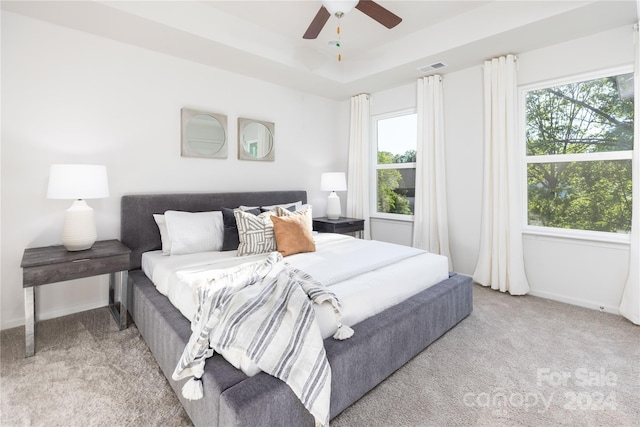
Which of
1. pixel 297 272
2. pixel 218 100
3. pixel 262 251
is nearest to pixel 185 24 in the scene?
pixel 218 100

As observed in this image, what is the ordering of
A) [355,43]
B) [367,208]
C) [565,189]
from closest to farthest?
[565,189] → [355,43] → [367,208]

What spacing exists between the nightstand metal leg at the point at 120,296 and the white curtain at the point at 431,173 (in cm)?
316

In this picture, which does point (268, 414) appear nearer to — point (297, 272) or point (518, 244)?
point (297, 272)

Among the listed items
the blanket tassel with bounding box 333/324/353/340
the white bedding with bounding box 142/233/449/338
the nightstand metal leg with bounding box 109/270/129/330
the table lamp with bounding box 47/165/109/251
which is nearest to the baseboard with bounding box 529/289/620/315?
the white bedding with bounding box 142/233/449/338

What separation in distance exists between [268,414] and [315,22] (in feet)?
8.52

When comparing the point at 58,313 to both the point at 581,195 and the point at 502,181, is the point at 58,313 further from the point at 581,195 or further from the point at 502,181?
the point at 581,195

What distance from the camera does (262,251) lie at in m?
2.75

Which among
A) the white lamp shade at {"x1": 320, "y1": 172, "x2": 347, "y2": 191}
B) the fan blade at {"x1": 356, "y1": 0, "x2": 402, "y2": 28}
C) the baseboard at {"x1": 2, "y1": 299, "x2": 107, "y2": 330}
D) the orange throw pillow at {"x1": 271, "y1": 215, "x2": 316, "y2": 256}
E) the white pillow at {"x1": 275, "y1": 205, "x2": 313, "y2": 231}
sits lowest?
the baseboard at {"x1": 2, "y1": 299, "x2": 107, "y2": 330}

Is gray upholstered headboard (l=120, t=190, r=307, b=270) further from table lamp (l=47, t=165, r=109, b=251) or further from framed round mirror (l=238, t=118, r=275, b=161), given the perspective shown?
framed round mirror (l=238, t=118, r=275, b=161)

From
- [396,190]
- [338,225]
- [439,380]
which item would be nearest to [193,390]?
[439,380]

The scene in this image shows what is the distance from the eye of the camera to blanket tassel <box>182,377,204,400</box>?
1297mm

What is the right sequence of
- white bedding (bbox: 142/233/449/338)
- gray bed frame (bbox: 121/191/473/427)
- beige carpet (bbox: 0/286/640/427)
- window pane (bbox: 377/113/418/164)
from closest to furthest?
1. gray bed frame (bbox: 121/191/473/427)
2. beige carpet (bbox: 0/286/640/427)
3. white bedding (bbox: 142/233/449/338)
4. window pane (bbox: 377/113/418/164)

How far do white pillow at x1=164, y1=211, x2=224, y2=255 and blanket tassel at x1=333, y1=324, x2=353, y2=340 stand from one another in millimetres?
1669

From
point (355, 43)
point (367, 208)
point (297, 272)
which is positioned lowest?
point (297, 272)
